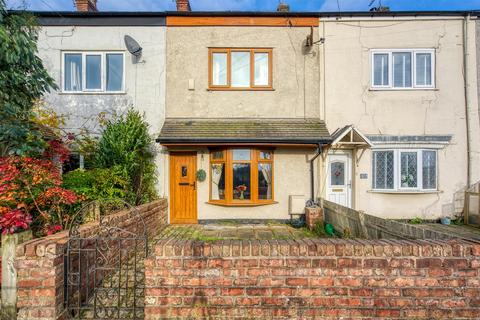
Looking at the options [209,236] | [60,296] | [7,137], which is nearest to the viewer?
[60,296]

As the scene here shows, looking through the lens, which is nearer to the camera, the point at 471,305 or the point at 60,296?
the point at 471,305

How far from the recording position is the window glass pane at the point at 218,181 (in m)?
8.35

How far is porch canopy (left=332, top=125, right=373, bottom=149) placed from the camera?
26.1ft

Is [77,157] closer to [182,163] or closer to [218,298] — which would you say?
[182,163]

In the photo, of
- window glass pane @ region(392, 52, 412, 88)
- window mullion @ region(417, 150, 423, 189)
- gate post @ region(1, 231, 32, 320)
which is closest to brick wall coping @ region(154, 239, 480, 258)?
gate post @ region(1, 231, 32, 320)

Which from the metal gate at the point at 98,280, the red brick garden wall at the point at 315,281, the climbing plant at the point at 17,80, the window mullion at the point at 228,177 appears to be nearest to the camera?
the red brick garden wall at the point at 315,281

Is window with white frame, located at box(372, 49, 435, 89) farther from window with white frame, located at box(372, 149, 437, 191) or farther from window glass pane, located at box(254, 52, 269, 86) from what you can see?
window glass pane, located at box(254, 52, 269, 86)

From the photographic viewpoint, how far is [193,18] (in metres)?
8.73

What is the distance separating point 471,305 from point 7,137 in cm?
642

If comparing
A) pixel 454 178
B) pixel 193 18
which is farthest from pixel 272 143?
pixel 454 178

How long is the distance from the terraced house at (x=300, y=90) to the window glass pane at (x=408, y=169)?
0.03 meters

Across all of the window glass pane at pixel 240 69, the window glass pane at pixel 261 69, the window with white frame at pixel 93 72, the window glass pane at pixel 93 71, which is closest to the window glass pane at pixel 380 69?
the window glass pane at pixel 261 69

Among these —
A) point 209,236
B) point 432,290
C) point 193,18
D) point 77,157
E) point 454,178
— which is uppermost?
point 193,18

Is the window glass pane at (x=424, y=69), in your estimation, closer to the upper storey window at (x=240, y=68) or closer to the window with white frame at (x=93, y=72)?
the upper storey window at (x=240, y=68)
